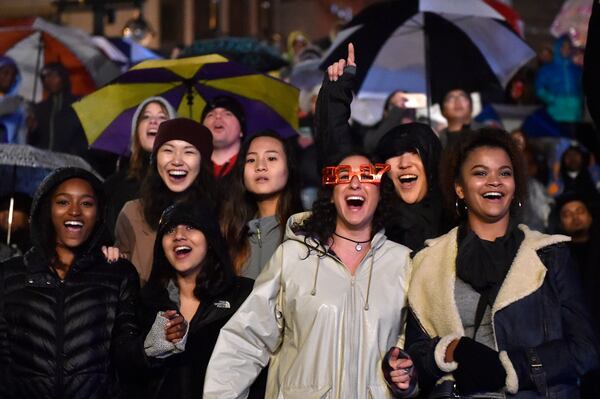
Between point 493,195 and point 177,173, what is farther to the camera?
point 177,173

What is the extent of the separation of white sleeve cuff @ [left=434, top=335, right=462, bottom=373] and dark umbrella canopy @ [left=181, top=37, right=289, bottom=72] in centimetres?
610

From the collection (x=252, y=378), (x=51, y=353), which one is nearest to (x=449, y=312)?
(x=252, y=378)

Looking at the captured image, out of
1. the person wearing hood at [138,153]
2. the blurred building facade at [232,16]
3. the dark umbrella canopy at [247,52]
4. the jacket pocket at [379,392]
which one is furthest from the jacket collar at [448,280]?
the blurred building facade at [232,16]

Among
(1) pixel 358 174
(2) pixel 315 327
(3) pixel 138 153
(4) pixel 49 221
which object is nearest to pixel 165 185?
(4) pixel 49 221

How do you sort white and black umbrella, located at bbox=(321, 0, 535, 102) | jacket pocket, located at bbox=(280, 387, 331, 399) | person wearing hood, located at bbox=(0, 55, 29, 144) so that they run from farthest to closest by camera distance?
person wearing hood, located at bbox=(0, 55, 29, 144)
white and black umbrella, located at bbox=(321, 0, 535, 102)
jacket pocket, located at bbox=(280, 387, 331, 399)

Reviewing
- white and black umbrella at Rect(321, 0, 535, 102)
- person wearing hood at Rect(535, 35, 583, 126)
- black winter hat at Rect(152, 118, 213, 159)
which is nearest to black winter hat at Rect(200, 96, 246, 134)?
white and black umbrella at Rect(321, 0, 535, 102)

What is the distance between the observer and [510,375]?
5.25 meters

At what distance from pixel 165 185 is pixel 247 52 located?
14.3 feet

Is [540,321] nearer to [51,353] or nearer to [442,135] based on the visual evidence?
[51,353]

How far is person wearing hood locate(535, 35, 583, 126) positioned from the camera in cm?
1402

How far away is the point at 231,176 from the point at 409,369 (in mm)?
2316

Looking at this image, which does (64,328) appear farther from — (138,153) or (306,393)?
(138,153)

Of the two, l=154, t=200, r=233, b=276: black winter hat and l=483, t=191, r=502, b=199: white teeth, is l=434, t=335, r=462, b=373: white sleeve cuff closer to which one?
l=483, t=191, r=502, b=199: white teeth

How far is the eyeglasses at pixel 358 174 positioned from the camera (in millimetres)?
6035
